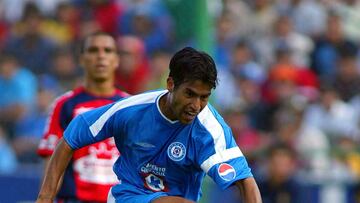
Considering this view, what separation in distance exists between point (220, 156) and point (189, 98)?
0.39 m

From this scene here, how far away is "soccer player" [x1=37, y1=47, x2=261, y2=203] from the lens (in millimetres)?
6297

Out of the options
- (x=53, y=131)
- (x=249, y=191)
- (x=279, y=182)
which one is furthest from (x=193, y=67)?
(x=279, y=182)

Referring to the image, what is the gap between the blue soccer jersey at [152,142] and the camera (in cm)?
644

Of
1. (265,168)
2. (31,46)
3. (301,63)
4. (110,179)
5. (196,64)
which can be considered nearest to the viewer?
(196,64)

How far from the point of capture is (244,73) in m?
13.6

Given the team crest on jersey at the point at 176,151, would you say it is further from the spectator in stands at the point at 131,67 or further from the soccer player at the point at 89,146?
the spectator in stands at the point at 131,67

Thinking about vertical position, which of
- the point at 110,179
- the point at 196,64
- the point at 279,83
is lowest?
the point at 110,179

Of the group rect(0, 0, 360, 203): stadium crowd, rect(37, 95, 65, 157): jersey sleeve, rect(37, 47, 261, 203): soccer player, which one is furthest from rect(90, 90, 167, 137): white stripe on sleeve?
rect(0, 0, 360, 203): stadium crowd

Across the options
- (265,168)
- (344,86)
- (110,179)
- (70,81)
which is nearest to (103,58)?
(110,179)

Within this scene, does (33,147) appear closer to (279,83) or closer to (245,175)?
(279,83)

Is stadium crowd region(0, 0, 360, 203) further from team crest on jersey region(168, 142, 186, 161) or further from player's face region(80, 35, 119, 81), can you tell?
team crest on jersey region(168, 142, 186, 161)

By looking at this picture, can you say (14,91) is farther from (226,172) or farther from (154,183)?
(226,172)

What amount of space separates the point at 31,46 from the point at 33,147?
4.90ft

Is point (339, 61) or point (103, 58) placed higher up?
point (339, 61)
